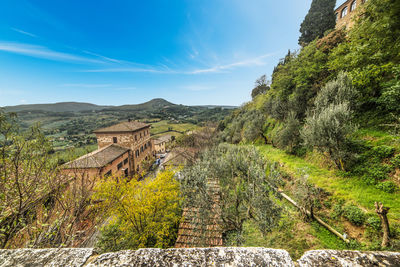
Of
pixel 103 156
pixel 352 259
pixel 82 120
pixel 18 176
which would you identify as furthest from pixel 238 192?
pixel 82 120

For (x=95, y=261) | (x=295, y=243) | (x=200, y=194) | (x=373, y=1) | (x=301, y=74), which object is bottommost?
(x=295, y=243)

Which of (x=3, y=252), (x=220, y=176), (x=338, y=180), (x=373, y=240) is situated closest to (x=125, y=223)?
(x=220, y=176)

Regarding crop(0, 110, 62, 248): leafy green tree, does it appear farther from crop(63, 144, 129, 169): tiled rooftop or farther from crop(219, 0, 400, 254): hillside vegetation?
crop(63, 144, 129, 169): tiled rooftop

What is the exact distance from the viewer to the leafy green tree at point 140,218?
9316 mm

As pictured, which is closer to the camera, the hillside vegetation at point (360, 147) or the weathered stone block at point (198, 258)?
the weathered stone block at point (198, 258)

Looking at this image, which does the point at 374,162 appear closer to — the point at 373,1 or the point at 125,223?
the point at 373,1

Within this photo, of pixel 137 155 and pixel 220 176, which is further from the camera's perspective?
pixel 137 155

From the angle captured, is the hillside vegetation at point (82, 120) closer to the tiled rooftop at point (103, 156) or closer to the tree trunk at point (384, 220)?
the tiled rooftop at point (103, 156)

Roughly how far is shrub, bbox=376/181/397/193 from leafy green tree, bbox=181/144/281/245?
5.40 m

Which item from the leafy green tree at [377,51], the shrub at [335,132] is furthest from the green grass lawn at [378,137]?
the leafy green tree at [377,51]

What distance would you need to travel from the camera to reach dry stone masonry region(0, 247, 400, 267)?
142cm

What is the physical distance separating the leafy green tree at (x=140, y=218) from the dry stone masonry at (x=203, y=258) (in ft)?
27.7

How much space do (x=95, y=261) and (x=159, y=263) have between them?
0.74 m

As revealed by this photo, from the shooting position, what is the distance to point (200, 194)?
820cm
